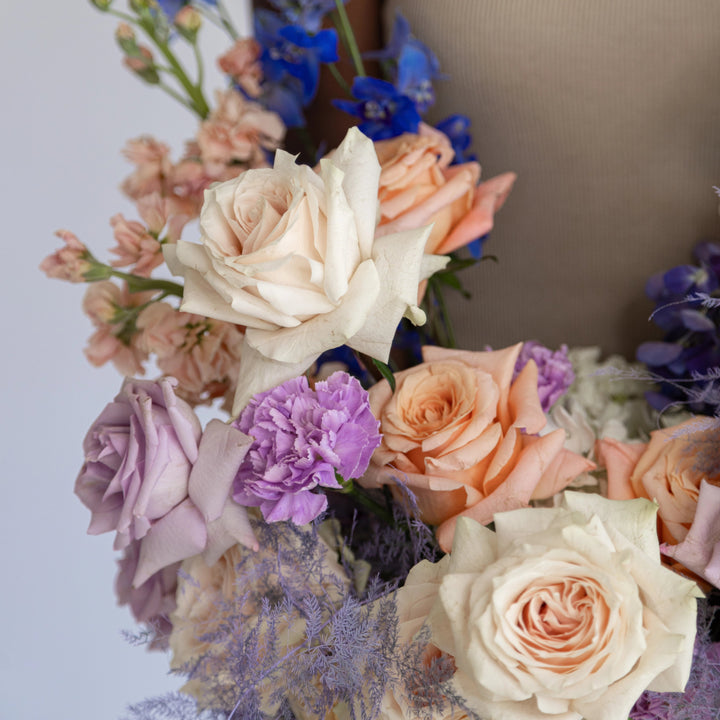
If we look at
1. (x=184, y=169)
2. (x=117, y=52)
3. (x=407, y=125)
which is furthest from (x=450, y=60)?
(x=117, y=52)

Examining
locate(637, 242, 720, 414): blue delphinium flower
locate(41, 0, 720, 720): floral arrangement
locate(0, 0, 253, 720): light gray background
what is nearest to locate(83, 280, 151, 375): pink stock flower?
locate(41, 0, 720, 720): floral arrangement

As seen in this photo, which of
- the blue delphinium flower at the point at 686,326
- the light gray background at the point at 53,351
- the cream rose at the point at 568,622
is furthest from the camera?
the light gray background at the point at 53,351

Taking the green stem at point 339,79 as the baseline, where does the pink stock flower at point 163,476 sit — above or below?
below

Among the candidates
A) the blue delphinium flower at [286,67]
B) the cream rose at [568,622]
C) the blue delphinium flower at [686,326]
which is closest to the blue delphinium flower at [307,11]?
the blue delphinium flower at [286,67]

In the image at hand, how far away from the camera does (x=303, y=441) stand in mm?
388

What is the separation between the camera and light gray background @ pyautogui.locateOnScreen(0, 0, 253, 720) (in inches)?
45.8

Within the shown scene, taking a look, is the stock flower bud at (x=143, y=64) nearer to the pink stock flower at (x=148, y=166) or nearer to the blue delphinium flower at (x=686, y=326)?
the pink stock flower at (x=148, y=166)

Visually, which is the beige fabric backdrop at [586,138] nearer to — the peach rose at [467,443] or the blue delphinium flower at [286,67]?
the blue delphinium flower at [286,67]

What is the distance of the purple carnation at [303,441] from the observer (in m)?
0.39

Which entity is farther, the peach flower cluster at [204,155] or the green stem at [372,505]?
the peach flower cluster at [204,155]

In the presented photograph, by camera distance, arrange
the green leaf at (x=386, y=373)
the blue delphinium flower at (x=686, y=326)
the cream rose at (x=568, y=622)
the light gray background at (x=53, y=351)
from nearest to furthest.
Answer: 1. the cream rose at (x=568, y=622)
2. the green leaf at (x=386, y=373)
3. the blue delphinium flower at (x=686, y=326)
4. the light gray background at (x=53, y=351)

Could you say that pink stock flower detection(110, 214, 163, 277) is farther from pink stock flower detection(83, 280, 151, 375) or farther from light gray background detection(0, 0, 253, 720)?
light gray background detection(0, 0, 253, 720)

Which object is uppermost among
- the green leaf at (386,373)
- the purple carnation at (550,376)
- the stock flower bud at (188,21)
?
the stock flower bud at (188,21)

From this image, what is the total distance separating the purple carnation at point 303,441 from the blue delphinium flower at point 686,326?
28 cm
